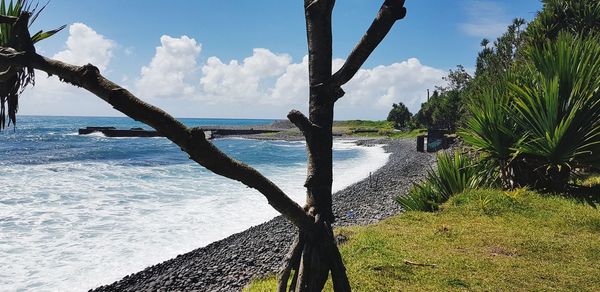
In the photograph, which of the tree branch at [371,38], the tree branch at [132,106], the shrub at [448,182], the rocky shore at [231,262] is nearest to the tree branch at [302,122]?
the tree branch at [371,38]

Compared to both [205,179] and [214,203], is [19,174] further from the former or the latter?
[214,203]

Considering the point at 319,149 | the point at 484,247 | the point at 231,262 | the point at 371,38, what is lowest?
the point at 231,262

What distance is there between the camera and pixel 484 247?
674cm

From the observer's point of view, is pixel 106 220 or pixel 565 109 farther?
pixel 106 220

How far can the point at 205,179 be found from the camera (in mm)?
25797

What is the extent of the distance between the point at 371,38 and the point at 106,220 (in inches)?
573

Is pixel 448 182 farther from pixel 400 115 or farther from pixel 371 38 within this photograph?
pixel 400 115

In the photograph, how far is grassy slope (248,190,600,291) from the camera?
532 centimetres

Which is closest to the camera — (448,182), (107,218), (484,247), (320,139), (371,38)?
(371,38)

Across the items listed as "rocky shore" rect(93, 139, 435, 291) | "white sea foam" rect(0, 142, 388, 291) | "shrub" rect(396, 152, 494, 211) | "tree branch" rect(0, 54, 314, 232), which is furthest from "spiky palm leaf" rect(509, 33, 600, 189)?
"white sea foam" rect(0, 142, 388, 291)

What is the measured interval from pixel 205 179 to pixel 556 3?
20.3m

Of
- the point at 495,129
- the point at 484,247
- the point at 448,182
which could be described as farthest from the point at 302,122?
the point at 448,182

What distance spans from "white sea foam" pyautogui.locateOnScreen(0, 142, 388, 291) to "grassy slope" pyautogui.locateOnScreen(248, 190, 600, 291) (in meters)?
5.70

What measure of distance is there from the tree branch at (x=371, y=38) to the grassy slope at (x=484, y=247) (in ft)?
10.3
